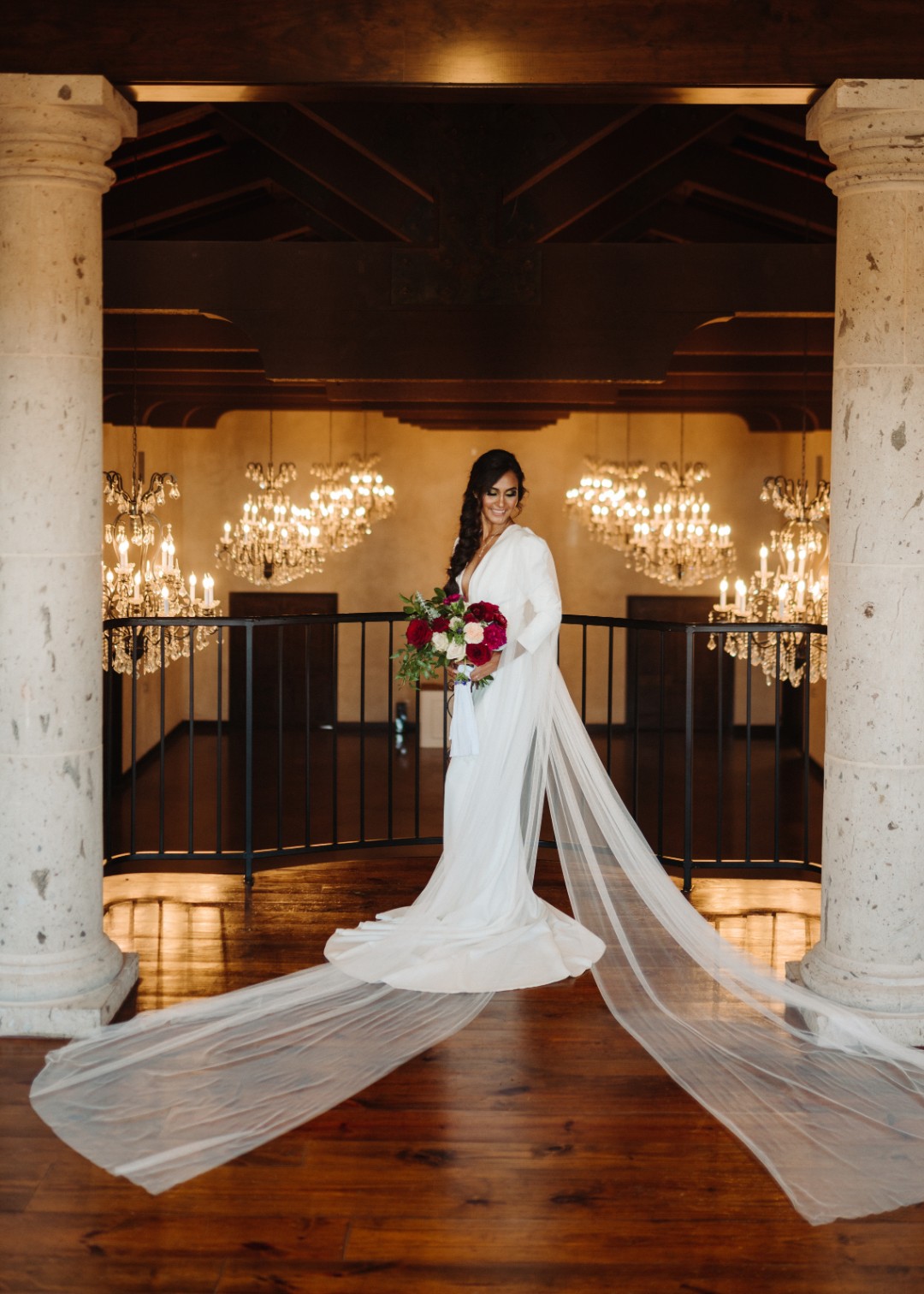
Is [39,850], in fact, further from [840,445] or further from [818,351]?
[818,351]

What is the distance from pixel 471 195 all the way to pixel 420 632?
319 cm

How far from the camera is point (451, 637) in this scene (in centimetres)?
463

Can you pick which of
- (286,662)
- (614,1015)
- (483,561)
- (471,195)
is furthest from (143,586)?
(286,662)

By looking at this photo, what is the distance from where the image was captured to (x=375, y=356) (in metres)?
7.21

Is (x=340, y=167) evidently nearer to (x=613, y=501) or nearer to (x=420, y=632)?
(x=420, y=632)

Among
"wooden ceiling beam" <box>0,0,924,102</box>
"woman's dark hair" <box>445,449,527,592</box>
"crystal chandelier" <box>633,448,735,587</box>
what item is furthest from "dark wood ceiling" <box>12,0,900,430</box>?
"crystal chandelier" <box>633,448,735,587</box>

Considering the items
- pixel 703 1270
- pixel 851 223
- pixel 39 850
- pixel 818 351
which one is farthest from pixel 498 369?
pixel 703 1270

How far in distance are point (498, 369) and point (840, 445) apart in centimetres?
336

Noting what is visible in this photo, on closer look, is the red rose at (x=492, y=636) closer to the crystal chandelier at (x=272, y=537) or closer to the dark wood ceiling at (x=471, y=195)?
the dark wood ceiling at (x=471, y=195)

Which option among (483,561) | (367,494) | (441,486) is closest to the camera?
(483,561)

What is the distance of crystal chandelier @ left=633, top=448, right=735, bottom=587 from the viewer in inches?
431

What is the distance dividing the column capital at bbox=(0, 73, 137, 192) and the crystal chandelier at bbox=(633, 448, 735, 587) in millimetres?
7412

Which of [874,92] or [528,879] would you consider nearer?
[874,92]

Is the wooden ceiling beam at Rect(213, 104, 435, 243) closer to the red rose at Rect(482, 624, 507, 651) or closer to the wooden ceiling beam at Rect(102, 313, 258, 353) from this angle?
the wooden ceiling beam at Rect(102, 313, 258, 353)
